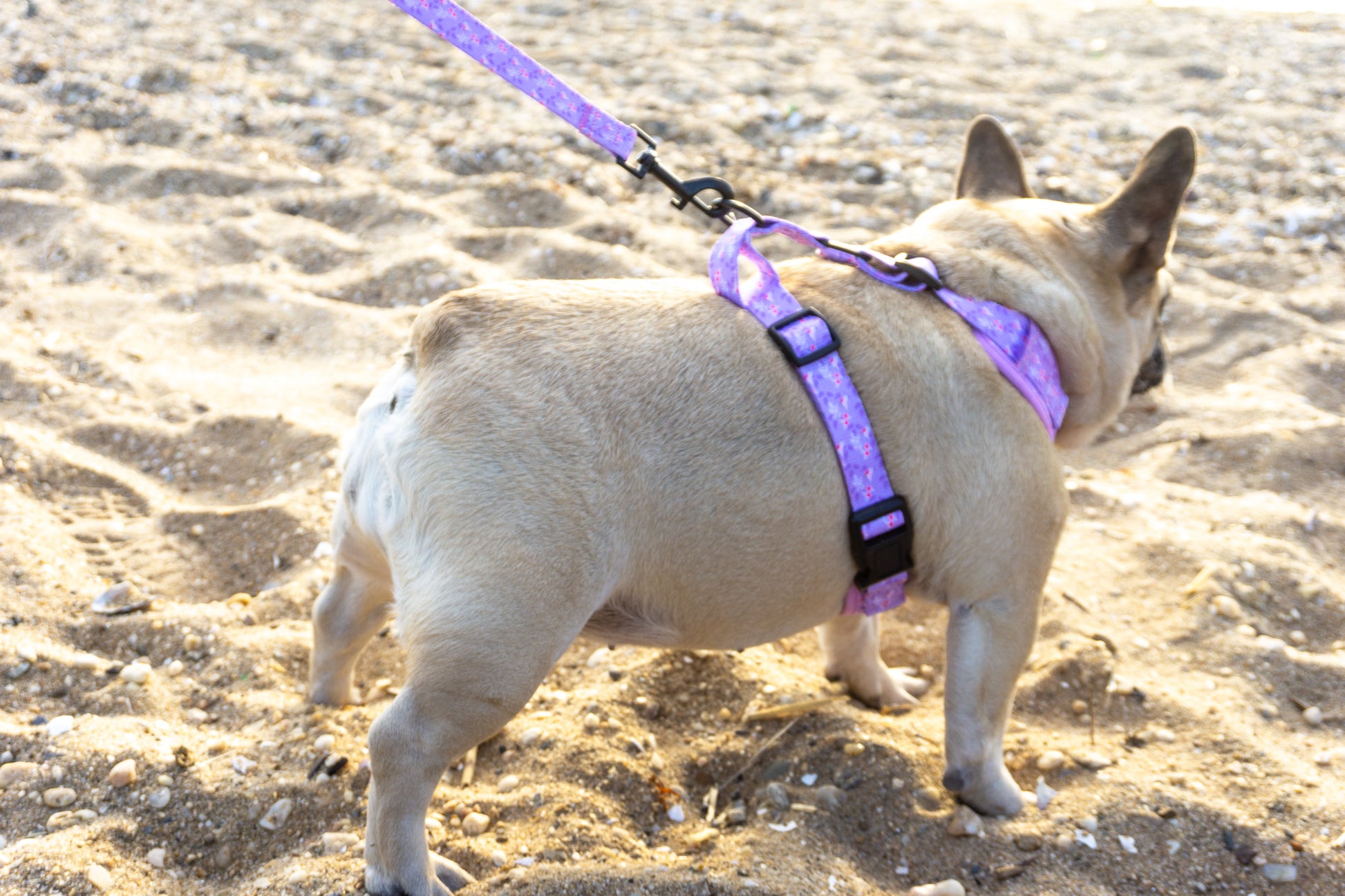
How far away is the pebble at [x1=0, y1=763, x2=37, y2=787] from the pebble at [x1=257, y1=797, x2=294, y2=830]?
57 cm

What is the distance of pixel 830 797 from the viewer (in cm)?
300

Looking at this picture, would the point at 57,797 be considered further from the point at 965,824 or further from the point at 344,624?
the point at 965,824

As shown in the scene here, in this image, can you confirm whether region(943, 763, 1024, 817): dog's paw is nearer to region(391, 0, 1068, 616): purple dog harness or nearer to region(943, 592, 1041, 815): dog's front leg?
region(943, 592, 1041, 815): dog's front leg

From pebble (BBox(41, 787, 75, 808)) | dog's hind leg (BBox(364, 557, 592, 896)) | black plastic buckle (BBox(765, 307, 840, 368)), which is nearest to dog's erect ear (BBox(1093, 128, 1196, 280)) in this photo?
black plastic buckle (BBox(765, 307, 840, 368))

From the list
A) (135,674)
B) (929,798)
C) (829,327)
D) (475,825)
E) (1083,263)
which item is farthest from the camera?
(1083,263)

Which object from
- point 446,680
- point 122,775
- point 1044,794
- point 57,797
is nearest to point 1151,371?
point 1044,794

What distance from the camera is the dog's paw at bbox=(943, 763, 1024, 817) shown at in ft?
9.54

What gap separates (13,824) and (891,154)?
538 centimetres

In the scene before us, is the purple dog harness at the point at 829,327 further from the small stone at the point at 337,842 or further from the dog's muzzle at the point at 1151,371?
the small stone at the point at 337,842

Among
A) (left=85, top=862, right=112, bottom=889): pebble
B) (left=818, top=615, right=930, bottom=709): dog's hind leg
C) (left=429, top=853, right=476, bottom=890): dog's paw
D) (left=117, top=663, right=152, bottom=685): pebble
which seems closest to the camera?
(left=85, top=862, right=112, bottom=889): pebble

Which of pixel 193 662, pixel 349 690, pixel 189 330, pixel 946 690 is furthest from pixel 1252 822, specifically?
pixel 189 330

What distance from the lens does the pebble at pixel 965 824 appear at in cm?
288

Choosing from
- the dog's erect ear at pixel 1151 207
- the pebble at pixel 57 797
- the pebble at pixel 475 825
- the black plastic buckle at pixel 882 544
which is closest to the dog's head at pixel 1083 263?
the dog's erect ear at pixel 1151 207

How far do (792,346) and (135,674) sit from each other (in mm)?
2066
